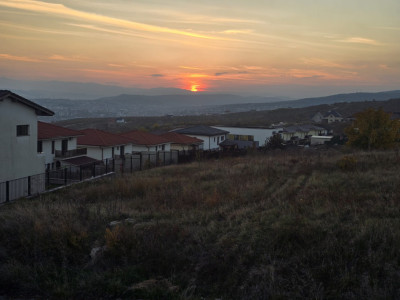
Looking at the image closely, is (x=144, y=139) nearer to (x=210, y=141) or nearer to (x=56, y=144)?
(x=56, y=144)

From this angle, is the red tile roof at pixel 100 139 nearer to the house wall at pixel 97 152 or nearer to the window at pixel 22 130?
the house wall at pixel 97 152

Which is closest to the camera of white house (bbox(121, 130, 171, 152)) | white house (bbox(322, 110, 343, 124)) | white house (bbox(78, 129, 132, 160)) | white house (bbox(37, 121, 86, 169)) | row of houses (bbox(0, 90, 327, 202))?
row of houses (bbox(0, 90, 327, 202))

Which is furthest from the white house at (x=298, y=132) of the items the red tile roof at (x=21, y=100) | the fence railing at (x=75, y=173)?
the red tile roof at (x=21, y=100)

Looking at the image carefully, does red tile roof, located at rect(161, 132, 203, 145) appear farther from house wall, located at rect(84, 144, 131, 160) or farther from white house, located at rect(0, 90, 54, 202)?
white house, located at rect(0, 90, 54, 202)

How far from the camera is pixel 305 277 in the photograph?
658cm

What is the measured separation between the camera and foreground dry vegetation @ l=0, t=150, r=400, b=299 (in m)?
6.48

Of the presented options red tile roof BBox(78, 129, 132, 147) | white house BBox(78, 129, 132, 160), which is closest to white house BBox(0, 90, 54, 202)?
white house BBox(78, 129, 132, 160)

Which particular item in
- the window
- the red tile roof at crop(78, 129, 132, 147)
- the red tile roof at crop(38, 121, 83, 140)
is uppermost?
the window

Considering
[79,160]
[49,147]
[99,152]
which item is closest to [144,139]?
[99,152]

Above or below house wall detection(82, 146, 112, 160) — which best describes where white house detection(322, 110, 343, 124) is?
above

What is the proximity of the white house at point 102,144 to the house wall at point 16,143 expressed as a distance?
16.0 meters

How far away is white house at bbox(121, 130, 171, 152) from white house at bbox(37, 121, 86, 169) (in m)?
8.53

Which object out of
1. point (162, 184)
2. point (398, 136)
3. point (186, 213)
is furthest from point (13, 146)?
point (398, 136)

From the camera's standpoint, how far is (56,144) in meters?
35.4
